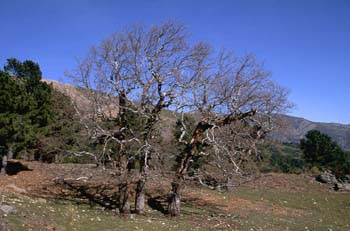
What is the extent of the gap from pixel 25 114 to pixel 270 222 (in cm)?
1755

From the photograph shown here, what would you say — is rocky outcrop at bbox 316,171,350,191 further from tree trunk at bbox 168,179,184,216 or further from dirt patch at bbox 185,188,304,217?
tree trunk at bbox 168,179,184,216

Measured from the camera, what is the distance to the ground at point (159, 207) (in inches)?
627

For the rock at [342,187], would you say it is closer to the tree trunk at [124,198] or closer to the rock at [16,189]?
the tree trunk at [124,198]

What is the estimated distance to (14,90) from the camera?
2595cm

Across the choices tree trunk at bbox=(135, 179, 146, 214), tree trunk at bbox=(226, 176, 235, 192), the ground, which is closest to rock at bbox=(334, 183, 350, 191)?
the ground

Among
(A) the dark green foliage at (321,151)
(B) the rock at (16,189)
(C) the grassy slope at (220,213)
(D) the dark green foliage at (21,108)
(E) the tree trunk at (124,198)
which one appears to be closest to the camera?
(C) the grassy slope at (220,213)

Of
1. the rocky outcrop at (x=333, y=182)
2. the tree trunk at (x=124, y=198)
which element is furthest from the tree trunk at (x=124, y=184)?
the rocky outcrop at (x=333, y=182)

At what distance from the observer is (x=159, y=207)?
22547mm

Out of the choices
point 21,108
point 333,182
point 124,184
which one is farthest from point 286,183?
point 21,108

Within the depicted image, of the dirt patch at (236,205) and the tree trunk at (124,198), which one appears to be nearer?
the tree trunk at (124,198)

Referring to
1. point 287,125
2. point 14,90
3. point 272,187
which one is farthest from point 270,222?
point 14,90

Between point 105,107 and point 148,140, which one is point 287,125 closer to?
point 148,140

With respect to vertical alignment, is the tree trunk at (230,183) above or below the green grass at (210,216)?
above

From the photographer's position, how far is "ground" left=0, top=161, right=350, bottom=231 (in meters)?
15.9
